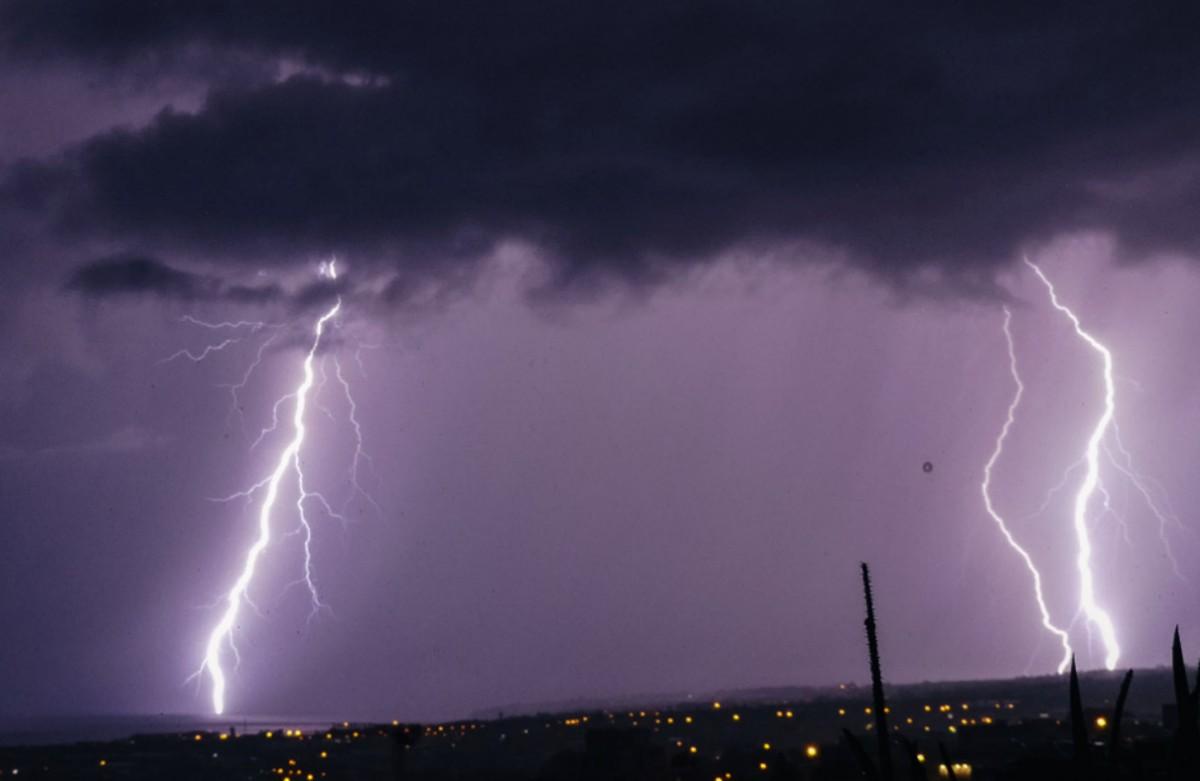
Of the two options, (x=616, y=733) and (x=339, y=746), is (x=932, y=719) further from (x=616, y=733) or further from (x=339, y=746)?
(x=616, y=733)

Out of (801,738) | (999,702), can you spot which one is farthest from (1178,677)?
(999,702)

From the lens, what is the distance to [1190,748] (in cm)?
677

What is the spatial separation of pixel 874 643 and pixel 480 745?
122 m

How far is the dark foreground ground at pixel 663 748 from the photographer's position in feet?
230

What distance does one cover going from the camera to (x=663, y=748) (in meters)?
86.0

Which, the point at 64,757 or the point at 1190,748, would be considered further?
the point at 64,757

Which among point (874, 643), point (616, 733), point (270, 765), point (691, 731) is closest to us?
point (874, 643)

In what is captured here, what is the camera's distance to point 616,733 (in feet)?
260

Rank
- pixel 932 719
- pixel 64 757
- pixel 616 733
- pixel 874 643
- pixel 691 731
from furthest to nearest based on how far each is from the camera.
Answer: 1. pixel 932 719
2. pixel 691 731
3. pixel 64 757
4. pixel 616 733
5. pixel 874 643

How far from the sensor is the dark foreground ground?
2758 inches

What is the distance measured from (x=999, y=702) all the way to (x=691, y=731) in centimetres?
5735

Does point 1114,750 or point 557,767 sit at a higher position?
point 1114,750

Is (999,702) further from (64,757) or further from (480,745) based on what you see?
(64,757)

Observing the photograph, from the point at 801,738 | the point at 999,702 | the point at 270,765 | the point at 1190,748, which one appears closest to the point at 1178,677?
the point at 1190,748
